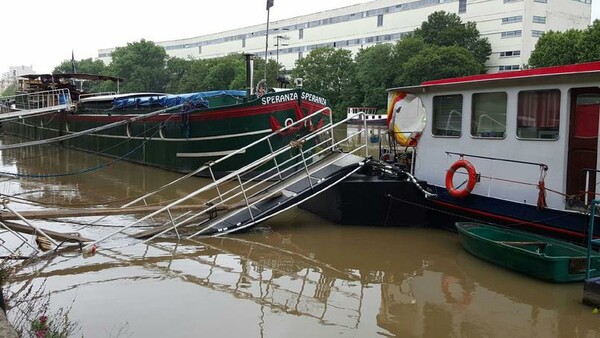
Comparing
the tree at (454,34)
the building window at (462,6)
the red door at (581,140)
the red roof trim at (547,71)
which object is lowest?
the red door at (581,140)

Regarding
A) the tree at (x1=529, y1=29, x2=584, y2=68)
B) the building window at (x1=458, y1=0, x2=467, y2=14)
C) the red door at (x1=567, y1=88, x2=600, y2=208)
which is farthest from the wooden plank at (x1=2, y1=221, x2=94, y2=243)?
the building window at (x1=458, y1=0, x2=467, y2=14)

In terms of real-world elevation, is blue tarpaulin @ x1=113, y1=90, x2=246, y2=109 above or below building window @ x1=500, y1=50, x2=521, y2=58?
below

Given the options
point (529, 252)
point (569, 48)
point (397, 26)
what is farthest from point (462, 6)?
point (529, 252)

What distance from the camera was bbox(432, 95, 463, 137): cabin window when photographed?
9.02 meters

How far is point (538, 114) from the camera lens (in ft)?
25.6

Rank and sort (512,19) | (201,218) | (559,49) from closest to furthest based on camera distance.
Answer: (201,218) → (559,49) → (512,19)

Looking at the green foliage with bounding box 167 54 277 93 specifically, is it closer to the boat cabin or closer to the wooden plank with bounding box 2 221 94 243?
the boat cabin

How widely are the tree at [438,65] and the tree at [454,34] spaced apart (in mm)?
6112

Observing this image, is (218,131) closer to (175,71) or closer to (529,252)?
(529,252)

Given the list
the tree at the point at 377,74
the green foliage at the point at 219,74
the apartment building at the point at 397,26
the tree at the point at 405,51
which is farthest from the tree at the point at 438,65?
the green foliage at the point at 219,74

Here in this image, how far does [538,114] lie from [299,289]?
4379mm

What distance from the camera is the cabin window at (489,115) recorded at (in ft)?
27.3

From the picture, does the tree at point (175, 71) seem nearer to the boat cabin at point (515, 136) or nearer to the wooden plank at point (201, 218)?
the wooden plank at point (201, 218)

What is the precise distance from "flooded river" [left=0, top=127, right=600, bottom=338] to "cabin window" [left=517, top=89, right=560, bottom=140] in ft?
6.86
